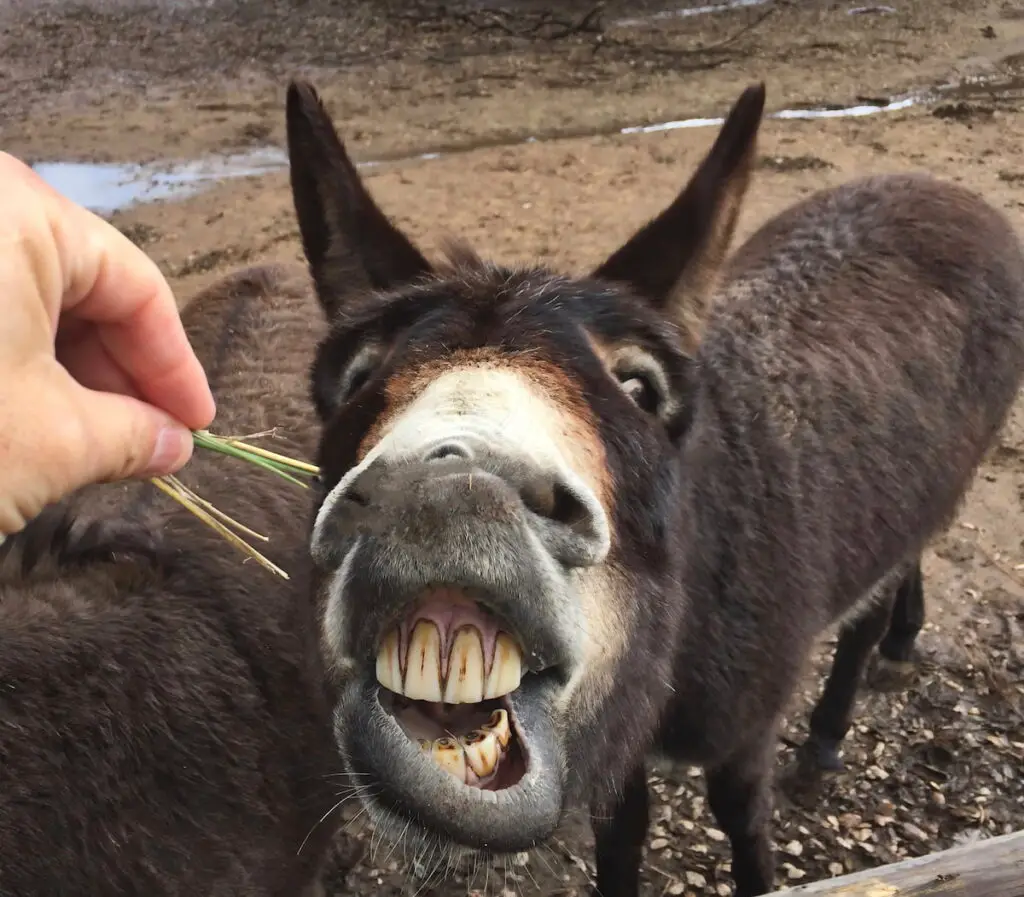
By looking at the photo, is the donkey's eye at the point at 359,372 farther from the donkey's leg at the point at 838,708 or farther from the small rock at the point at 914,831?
the small rock at the point at 914,831

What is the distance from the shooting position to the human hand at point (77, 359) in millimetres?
1070

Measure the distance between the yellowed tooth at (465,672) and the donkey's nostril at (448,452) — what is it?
0.26 meters

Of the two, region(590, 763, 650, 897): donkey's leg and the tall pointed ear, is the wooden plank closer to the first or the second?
region(590, 763, 650, 897): donkey's leg

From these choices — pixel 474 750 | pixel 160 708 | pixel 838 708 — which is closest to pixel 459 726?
pixel 474 750

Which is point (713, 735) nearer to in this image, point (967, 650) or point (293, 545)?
point (293, 545)

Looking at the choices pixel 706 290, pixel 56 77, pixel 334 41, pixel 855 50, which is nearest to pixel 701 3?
pixel 855 50

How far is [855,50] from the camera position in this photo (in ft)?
33.8

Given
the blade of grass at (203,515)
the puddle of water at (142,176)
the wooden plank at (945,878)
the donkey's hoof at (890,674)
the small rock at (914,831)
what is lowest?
the small rock at (914,831)

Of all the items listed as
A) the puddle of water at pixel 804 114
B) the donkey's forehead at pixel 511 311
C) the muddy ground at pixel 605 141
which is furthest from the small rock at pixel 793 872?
the puddle of water at pixel 804 114

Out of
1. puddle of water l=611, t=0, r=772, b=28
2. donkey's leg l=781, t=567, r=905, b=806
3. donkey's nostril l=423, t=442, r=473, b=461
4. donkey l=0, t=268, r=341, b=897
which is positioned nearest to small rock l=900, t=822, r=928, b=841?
donkey's leg l=781, t=567, r=905, b=806

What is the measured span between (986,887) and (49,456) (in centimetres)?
195

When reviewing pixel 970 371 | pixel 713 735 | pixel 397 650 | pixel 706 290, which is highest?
pixel 706 290

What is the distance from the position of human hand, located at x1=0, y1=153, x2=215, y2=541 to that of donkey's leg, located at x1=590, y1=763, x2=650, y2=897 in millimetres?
1962

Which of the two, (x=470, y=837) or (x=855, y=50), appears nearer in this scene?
(x=470, y=837)
